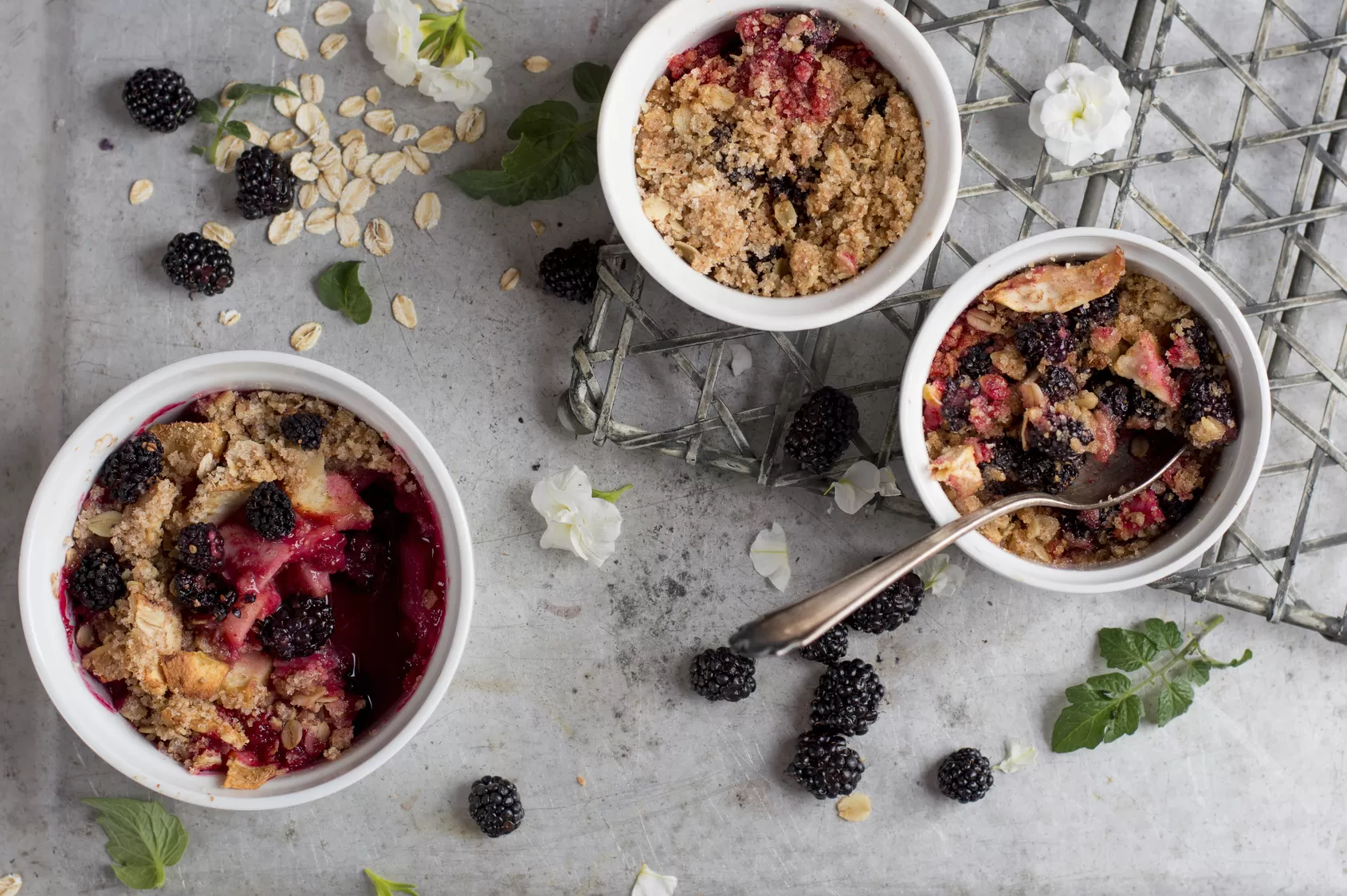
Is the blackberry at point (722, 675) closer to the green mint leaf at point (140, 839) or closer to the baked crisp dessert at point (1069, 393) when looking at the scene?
the baked crisp dessert at point (1069, 393)

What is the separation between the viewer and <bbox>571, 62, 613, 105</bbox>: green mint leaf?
6.61ft

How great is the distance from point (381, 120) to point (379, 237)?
0.76 ft

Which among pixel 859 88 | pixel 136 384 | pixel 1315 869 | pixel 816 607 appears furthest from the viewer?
pixel 1315 869

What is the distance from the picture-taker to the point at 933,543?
1627 mm

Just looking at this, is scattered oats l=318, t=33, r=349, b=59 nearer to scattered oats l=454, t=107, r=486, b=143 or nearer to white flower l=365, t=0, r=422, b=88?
white flower l=365, t=0, r=422, b=88

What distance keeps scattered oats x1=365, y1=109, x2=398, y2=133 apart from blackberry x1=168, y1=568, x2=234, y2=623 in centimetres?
93

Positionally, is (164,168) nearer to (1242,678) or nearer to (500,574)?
(500,574)

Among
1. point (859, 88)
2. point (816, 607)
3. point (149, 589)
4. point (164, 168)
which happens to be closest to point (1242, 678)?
point (816, 607)

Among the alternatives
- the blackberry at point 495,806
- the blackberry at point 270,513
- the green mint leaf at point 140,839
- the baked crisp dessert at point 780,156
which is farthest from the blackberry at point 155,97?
the blackberry at point 495,806

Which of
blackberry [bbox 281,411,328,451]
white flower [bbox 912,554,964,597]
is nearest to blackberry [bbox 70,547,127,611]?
blackberry [bbox 281,411,328,451]

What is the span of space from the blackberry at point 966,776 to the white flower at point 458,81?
1.63 metres

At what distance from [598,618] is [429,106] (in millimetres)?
1083

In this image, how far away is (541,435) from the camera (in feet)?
6.92

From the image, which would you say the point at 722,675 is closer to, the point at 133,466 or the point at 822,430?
the point at 822,430
